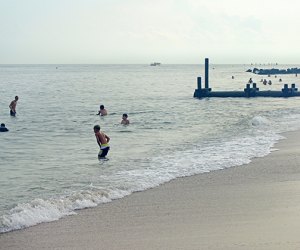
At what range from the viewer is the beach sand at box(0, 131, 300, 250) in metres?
6.82

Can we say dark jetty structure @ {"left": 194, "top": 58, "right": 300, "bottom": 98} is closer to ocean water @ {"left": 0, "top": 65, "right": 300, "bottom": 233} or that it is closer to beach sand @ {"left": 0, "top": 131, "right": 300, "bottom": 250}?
ocean water @ {"left": 0, "top": 65, "right": 300, "bottom": 233}

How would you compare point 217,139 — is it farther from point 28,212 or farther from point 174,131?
point 28,212

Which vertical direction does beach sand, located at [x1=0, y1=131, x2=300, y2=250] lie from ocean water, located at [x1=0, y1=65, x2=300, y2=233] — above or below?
above

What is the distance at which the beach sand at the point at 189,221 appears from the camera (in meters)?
6.82

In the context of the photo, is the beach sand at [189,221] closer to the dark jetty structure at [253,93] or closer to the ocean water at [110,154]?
the ocean water at [110,154]

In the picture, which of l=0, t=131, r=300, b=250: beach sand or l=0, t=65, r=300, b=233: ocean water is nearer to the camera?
l=0, t=131, r=300, b=250: beach sand

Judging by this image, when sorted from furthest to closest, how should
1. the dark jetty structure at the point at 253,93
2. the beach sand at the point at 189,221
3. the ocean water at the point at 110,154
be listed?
the dark jetty structure at the point at 253,93 → the ocean water at the point at 110,154 → the beach sand at the point at 189,221

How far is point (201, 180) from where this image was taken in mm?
11102

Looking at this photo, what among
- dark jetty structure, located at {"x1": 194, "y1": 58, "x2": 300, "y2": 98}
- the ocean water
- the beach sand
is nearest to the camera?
the beach sand

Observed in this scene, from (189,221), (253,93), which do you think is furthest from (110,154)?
(253,93)

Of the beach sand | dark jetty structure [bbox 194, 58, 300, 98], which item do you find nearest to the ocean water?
the beach sand

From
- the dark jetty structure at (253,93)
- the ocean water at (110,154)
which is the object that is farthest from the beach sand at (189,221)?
the dark jetty structure at (253,93)

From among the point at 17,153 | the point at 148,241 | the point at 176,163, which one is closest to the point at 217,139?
the point at 176,163

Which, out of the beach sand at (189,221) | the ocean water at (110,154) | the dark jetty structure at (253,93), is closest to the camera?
the beach sand at (189,221)
